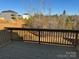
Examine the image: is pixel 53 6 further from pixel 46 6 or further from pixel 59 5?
pixel 59 5

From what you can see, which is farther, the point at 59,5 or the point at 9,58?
the point at 59,5

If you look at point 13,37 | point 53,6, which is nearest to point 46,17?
point 53,6

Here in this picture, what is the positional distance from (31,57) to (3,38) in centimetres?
366

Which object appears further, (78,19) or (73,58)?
(78,19)

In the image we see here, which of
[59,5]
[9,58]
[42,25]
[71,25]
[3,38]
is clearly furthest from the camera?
[59,5]

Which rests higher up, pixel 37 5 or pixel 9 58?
pixel 37 5

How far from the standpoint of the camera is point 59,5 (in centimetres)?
1791

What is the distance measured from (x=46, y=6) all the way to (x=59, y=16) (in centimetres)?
187

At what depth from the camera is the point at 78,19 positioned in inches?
669

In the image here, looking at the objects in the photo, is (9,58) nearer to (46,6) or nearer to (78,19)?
(46,6)

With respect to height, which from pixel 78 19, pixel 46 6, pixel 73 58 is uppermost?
pixel 46 6

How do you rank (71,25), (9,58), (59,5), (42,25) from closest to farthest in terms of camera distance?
(9,58) < (42,25) < (71,25) < (59,5)

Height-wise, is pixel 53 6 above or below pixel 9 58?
above

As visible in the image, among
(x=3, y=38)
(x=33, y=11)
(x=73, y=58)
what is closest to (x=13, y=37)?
(x=3, y=38)
